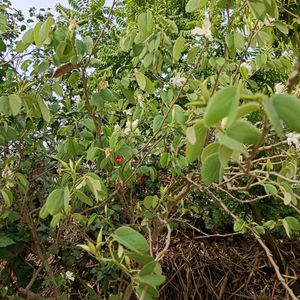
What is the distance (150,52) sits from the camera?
1.56 m

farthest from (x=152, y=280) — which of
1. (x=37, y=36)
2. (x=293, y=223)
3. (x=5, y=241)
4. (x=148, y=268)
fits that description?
(x=5, y=241)

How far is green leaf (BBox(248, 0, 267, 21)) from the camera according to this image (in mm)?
1100

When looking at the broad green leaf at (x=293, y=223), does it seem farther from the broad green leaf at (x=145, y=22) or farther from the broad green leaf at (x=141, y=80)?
the broad green leaf at (x=145, y=22)

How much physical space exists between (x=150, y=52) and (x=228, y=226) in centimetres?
161

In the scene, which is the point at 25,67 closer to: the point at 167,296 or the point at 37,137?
the point at 37,137

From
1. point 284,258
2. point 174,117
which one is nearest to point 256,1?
point 174,117

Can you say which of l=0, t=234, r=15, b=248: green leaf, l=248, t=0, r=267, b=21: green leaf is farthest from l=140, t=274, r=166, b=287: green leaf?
l=0, t=234, r=15, b=248: green leaf

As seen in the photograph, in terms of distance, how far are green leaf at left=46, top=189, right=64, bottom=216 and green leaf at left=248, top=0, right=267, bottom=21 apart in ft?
2.11

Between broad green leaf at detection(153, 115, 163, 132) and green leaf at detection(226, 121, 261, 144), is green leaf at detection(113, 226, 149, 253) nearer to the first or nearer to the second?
green leaf at detection(226, 121, 261, 144)

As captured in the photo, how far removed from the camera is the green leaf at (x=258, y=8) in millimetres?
1100

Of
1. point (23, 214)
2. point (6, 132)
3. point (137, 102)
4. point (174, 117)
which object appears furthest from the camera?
point (23, 214)

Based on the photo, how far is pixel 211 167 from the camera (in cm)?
79

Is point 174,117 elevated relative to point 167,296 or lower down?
elevated

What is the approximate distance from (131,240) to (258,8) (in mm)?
590
